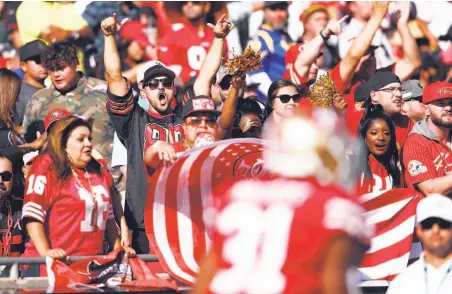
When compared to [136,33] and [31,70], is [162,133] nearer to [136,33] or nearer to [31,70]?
[31,70]

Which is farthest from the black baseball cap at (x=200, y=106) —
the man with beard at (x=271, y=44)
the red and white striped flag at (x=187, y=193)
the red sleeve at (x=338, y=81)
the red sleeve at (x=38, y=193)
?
the man with beard at (x=271, y=44)

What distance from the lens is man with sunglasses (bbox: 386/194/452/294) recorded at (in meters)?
8.06

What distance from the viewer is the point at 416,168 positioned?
9625mm

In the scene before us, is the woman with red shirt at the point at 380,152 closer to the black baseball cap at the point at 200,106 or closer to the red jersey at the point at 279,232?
the black baseball cap at the point at 200,106

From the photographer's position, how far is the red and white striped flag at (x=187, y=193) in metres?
8.49

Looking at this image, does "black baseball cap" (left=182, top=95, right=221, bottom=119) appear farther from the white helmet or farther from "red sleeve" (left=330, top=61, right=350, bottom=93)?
the white helmet

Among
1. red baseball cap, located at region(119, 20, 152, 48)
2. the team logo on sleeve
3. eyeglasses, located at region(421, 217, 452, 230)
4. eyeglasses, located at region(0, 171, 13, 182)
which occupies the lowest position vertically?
eyeglasses, located at region(421, 217, 452, 230)

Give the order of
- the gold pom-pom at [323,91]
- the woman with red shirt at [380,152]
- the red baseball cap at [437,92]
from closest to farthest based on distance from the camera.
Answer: the woman with red shirt at [380,152] < the red baseball cap at [437,92] < the gold pom-pom at [323,91]

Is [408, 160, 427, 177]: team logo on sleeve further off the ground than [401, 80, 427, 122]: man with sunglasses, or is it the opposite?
[401, 80, 427, 122]: man with sunglasses

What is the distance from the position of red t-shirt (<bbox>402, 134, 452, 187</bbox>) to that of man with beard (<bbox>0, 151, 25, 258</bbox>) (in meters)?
3.05

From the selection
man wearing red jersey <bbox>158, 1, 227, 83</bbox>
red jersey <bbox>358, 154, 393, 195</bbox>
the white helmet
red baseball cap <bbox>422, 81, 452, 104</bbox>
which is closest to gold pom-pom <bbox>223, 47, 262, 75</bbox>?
red jersey <bbox>358, 154, 393, 195</bbox>

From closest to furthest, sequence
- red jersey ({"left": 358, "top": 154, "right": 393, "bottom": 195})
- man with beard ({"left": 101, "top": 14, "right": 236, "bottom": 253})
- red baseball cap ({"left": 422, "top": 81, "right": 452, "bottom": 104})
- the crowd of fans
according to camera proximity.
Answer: the crowd of fans, man with beard ({"left": 101, "top": 14, "right": 236, "bottom": 253}), red jersey ({"left": 358, "top": 154, "right": 393, "bottom": 195}), red baseball cap ({"left": 422, "top": 81, "right": 452, "bottom": 104})

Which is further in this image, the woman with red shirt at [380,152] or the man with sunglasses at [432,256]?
the woman with red shirt at [380,152]

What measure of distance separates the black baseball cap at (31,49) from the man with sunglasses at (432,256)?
454 cm
